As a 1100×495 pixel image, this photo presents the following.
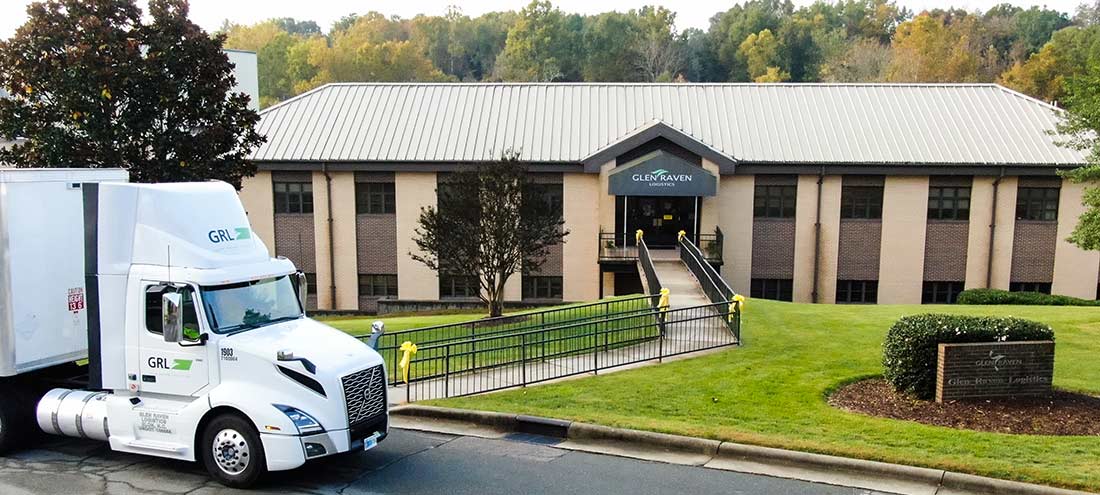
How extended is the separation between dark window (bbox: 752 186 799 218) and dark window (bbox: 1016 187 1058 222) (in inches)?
327

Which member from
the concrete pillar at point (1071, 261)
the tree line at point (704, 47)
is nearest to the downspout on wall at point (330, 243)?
the concrete pillar at point (1071, 261)

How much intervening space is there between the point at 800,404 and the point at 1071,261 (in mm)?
25053

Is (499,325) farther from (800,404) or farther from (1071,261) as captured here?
(1071,261)

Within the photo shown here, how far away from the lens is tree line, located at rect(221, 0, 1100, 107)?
8156 centimetres

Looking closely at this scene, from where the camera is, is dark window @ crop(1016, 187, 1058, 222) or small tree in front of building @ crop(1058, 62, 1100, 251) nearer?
small tree in front of building @ crop(1058, 62, 1100, 251)

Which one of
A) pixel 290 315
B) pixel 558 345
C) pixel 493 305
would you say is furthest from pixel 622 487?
pixel 493 305

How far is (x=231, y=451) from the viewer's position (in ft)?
32.4

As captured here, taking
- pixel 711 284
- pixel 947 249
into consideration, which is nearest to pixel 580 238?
pixel 711 284

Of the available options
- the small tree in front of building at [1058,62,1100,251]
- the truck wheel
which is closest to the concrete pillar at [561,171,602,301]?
the small tree in front of building at [1058,62,1100,251]

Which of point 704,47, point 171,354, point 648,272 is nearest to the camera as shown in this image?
point 171,354

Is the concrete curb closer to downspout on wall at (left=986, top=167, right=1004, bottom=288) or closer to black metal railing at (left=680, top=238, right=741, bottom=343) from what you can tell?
black metal railing at (left=680, top=238, right=741, bottom=343)

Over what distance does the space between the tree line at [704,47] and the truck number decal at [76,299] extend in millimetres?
78854

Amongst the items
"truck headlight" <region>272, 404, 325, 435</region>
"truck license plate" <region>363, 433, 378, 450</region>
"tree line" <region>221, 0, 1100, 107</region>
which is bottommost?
"truck license plate" <region>363, 433, 378, 450</region>

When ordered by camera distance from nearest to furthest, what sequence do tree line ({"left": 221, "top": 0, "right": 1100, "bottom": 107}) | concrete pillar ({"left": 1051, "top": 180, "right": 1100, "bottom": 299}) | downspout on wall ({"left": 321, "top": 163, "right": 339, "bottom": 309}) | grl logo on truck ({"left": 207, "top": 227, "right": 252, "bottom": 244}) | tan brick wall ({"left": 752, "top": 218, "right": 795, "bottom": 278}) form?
1. grl logo on truck ({"left": 207, "top": 227, "right": 252, "bottom": 244})
2. concrete pillar ({"left": 1051, "top": 180, "right": 1100, "bottom": 299})
3. tan brick wall ({"left": 752, "top": 218, "right": 795, "bottom": 278})
4. downspout on wall ({"left": 321, "top": 163, "right": 339, "bottom": 309})
5. tree line ({"left": 221, "top": 0, "right": 1100, "bottom": 107})
